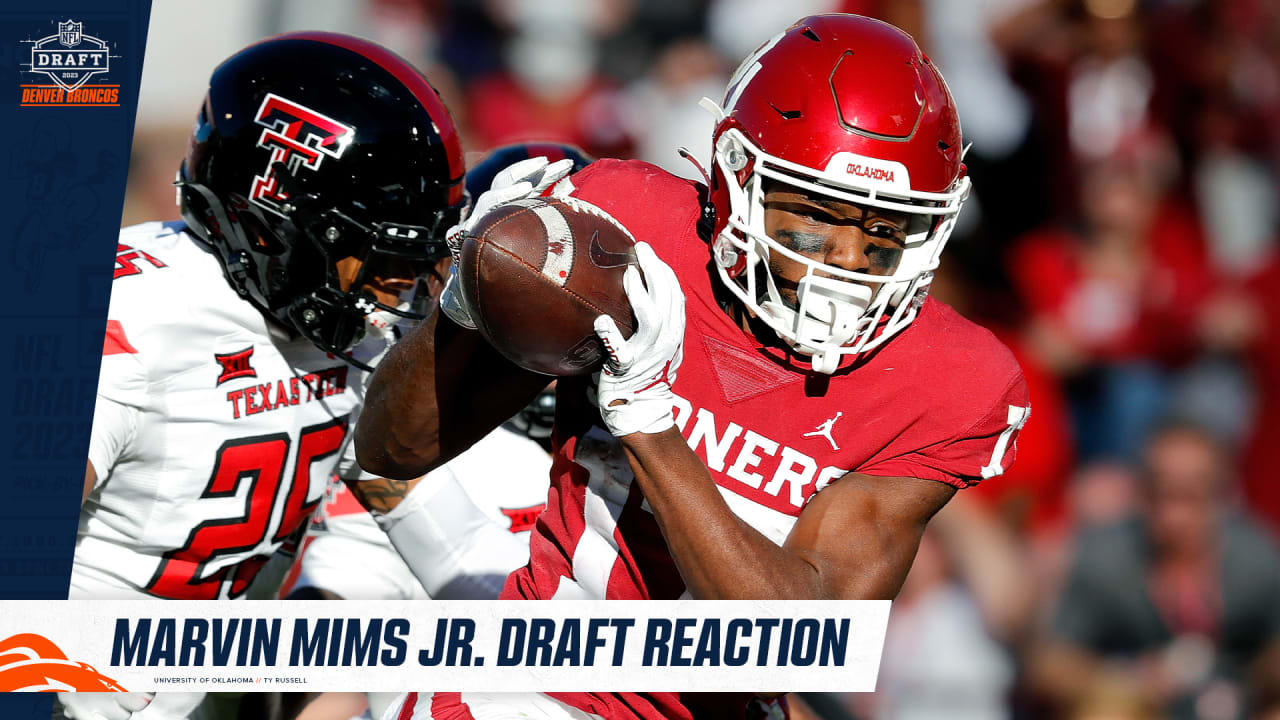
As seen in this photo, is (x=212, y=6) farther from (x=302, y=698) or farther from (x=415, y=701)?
(x=415, y=701)

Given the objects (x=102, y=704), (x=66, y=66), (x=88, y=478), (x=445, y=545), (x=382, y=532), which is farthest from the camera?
(x=382, y=532)

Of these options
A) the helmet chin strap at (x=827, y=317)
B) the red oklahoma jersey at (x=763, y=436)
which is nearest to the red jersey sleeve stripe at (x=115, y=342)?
the red oklahoma jersey at (x=763, y=436)

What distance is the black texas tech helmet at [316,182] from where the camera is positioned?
2906 mm

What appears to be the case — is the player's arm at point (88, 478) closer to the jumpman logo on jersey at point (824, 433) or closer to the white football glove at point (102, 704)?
the white football glove at point (102, 704)

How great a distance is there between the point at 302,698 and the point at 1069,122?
434 cm

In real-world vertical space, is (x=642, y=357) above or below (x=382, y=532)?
above

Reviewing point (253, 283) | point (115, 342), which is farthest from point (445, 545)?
point (115, 342)

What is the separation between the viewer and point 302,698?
3.52 metres

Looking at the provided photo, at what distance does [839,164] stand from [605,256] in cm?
51

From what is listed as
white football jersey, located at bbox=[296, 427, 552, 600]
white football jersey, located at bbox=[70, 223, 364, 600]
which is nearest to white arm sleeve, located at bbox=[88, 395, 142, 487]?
white football jersey, located at bbox=[70, 223, 364, 600]

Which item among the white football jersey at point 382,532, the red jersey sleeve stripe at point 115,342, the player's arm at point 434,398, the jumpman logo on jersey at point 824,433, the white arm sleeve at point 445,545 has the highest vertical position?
the jumpman logo on jersey at point 824,433

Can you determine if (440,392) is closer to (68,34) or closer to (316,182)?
(316,182)

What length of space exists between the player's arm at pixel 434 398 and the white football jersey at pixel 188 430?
17.6 inches

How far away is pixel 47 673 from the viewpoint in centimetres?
248
